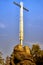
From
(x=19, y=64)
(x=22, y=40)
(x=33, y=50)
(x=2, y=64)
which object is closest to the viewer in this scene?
(x=19, y=64)

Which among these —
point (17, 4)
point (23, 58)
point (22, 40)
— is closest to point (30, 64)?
point (23, 58)

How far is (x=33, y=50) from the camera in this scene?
23.4m

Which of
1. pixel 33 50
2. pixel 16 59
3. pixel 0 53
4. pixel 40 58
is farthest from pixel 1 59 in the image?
pixel 16 59

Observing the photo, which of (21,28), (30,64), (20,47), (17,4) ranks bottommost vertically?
(30,64)

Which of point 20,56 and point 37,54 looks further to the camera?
point 37,54

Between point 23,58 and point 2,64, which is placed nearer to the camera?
point 23,58

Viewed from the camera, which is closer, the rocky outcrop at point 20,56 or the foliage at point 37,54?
the rocky outcrop at point 20,56

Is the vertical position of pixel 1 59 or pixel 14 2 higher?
pixel 14 2

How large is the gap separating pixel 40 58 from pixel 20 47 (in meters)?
3.15

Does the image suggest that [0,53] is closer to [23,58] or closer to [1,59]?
[1,59]

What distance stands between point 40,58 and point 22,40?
7.01 feet

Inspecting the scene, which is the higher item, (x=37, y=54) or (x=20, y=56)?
(x=37, y=54)

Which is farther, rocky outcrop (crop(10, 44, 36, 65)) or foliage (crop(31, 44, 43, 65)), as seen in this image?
foliage (crop(31, 44, 43, 65))

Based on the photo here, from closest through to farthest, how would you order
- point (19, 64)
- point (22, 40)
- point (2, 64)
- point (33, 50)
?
point (19, 64), point (22, 40), point (33, 50), point (2, 64)
